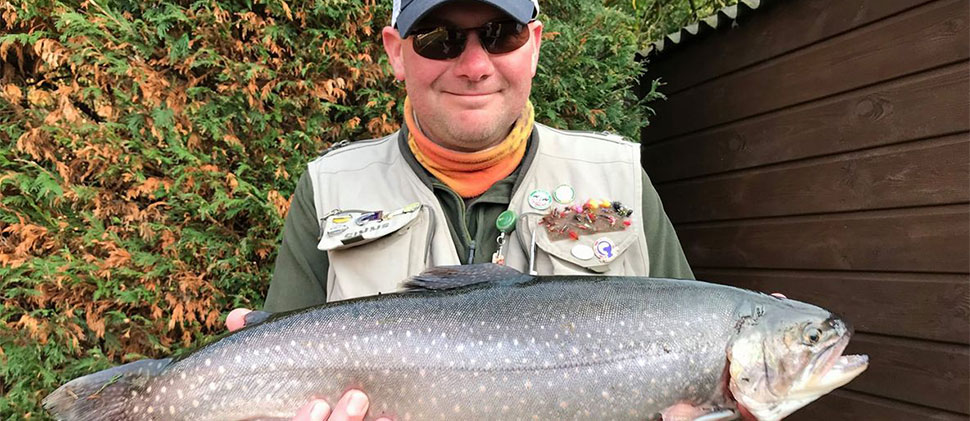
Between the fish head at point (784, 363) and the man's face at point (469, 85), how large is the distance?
113cm

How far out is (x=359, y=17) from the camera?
3971 mm

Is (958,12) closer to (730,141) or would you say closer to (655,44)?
(730,141)

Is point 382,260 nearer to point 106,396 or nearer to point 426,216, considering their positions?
point 426,216

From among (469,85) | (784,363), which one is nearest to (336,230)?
(469,85)

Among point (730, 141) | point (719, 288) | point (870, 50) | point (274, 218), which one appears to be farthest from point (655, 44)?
point (719, 288)

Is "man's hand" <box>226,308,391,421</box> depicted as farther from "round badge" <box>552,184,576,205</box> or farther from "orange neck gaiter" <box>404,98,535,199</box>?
"round badge" <box>552,184,576,205</box>

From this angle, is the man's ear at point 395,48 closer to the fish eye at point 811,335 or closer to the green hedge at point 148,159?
the green hedge at point 148,159

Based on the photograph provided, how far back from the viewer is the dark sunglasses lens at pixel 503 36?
2207 mm

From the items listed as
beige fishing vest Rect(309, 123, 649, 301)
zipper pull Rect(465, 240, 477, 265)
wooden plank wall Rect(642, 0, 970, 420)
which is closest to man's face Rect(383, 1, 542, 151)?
beige fishing vest Rect(309, 123, 649, 301)

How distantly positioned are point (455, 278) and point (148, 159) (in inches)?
110

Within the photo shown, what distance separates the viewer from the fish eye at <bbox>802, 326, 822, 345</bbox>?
1690mm

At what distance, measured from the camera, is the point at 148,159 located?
379 cm

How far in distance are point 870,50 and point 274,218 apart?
3595 mm

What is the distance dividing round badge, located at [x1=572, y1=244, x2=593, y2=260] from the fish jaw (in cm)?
74
